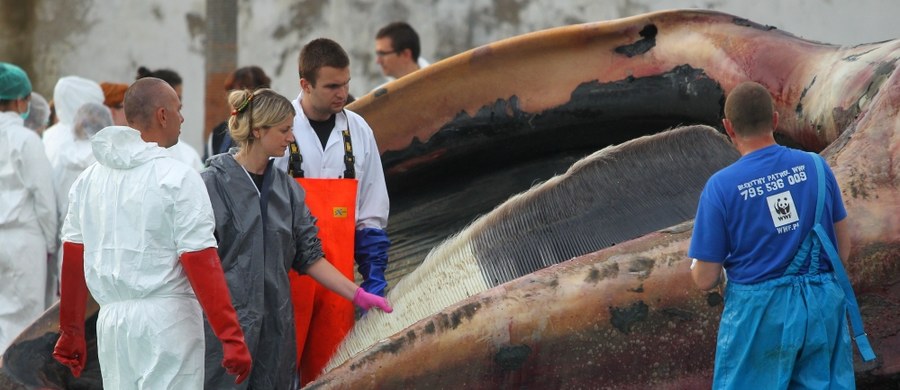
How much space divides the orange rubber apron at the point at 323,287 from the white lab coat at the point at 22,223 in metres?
2.97

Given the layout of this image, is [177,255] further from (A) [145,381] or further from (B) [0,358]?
(B) [0,358]

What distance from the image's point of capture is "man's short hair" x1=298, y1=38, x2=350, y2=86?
4.97m

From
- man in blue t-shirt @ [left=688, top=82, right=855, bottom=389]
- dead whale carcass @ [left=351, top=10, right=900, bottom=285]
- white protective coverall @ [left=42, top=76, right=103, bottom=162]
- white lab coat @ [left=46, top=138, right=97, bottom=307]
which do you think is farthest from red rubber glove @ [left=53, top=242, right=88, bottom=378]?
white protective coverall @ [left=42, top=76, right=103, bottom=162]

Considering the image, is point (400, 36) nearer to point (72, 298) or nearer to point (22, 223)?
point (22, 223)

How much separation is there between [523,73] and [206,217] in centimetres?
210

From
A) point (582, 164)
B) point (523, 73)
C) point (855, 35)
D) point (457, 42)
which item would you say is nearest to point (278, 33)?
point (457, 42)

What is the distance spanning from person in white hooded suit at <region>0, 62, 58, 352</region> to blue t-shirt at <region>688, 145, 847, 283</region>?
4.64 m

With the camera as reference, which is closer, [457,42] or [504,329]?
[504,329]

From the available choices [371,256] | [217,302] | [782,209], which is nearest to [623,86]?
[371,256]

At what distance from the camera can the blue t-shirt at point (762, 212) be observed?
3.70 metres

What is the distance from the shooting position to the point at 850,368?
3717 millimetres

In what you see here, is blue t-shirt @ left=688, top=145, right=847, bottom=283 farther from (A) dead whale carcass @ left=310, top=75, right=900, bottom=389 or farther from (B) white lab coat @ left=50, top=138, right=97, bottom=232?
(B) white lab coat @ left=50, top=138, right=97, bottom=232

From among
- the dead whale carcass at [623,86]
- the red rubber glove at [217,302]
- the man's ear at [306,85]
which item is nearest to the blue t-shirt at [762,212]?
the dead whale carcass at [623,86]

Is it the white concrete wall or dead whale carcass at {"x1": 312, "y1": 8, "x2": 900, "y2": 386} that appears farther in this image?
the white concrete wall
